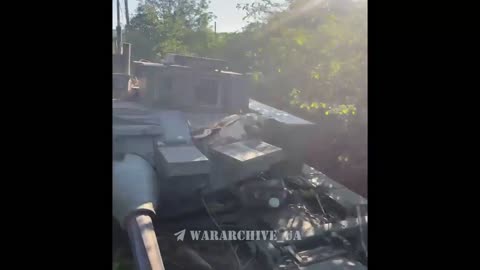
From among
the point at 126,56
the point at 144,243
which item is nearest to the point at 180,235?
the point at 144,243

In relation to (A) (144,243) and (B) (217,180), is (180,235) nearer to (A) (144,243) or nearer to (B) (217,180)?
(A) (144,243)

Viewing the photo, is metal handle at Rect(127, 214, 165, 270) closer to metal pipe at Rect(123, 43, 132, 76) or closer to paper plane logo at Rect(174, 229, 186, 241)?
paper plane logo at Rect(174, 229, 186, 241)

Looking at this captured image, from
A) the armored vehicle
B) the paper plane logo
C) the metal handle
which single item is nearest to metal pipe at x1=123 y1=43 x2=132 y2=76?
the armored vehicle

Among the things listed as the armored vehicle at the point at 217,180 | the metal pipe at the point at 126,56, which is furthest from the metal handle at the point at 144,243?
the metal pipe at the point at 126,56

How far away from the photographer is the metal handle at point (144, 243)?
6.91 feet

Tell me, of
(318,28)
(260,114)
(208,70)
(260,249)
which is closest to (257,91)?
(260,114)

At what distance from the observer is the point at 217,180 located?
2246 millimetres

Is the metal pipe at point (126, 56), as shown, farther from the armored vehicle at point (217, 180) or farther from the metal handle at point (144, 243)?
the metal handle at point (144, 243)

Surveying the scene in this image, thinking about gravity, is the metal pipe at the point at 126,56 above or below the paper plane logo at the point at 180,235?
above

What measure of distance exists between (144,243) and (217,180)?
0.43 meters

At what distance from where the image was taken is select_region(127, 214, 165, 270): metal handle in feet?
6.91

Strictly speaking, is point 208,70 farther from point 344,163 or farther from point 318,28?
point 344,163

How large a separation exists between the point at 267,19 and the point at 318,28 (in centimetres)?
25

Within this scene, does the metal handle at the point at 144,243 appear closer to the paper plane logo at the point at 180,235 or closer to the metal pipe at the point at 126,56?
the paper plane logo at the point at 180,235
